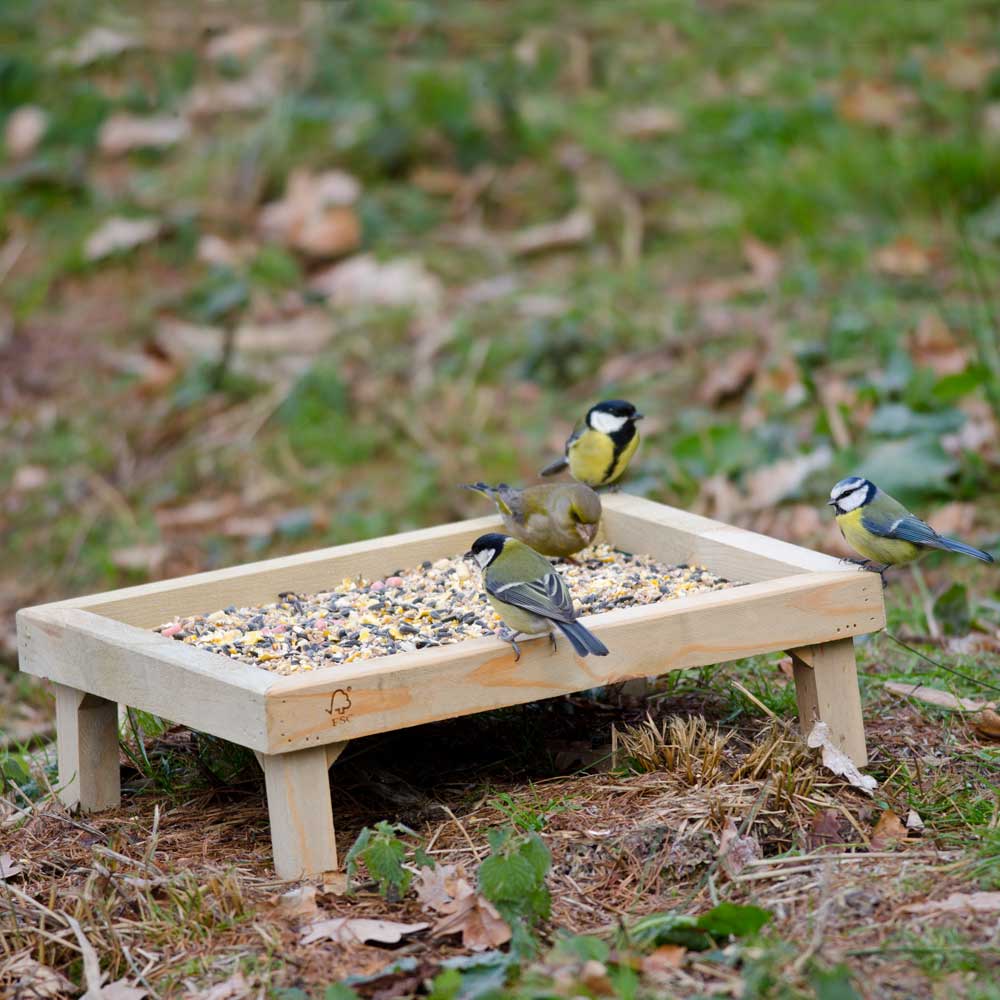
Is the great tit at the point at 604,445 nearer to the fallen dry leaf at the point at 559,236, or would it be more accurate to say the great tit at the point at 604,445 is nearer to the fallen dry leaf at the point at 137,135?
the fallen dry leaf at the point at 559,236

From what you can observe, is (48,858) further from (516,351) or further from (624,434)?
(516,351)

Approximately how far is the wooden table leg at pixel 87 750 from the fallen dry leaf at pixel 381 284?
4626 millimetres

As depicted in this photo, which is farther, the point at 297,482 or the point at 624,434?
the point at 297,482

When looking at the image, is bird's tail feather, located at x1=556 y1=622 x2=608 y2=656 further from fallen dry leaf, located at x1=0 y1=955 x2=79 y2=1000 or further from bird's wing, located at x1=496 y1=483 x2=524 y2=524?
fallen dry leaf, located at x1=0 y1=955 x2=79 y2=1000

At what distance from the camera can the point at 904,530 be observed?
12.4 ft

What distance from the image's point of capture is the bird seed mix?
12.4 ft

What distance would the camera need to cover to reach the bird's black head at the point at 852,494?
12.9 feet

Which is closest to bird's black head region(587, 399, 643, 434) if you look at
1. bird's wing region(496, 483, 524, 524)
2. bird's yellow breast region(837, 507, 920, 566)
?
bird's wing region(496, 483, 524, 524)

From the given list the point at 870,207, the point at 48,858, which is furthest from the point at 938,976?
the point at 870,207

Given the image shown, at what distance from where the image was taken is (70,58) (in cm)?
962

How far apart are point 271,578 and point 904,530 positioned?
1.70m

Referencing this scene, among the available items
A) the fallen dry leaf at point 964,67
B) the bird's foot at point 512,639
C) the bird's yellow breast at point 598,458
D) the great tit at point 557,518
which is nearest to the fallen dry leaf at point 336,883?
the bird's foot at point 512,639

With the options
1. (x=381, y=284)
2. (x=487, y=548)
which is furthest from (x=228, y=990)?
(x=381, y=284)

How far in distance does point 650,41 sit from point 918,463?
15.9 ft
